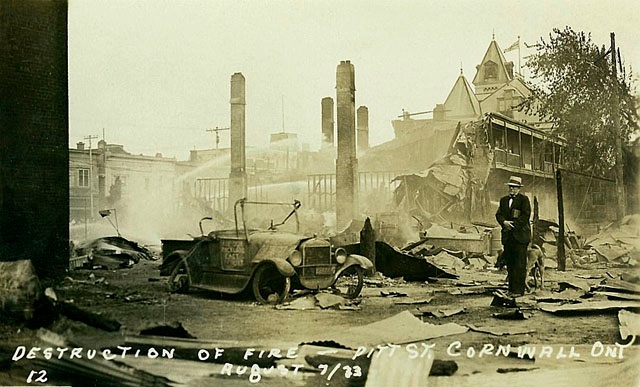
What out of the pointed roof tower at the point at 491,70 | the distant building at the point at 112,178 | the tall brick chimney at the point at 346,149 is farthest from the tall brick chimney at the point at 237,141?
the pointed roof tower at the point at 491,70

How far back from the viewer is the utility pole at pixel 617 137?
3.78 metres

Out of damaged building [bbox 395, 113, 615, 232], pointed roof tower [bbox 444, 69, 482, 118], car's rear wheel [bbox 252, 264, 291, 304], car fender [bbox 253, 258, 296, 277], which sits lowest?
car's rear wheel [bbox 252, 264, 291, 304]

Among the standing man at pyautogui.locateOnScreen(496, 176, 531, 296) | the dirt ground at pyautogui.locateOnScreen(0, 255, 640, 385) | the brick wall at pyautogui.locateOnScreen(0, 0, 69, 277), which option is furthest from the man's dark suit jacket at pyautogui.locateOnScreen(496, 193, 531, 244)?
the brick wall at pyautogui.locateOnScreen(0, 0, 69, 277)

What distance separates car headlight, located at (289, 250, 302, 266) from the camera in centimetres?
407

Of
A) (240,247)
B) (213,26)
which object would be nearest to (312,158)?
(240,247)

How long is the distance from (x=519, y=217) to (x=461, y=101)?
0.85 metres

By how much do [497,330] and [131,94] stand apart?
282cm

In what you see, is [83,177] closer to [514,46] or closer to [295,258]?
[295,258]

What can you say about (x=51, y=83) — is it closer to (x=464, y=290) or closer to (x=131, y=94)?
(x=131, y=94)

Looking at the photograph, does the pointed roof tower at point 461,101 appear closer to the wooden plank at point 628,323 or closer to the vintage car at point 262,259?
the vintage car at point 262,259

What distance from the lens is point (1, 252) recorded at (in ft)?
12.1

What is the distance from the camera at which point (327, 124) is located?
3.98 meters

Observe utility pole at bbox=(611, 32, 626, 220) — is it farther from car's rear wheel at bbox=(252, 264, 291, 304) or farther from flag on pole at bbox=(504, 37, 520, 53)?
car's rear wheel at bbox=(252, 264, 291, 304)

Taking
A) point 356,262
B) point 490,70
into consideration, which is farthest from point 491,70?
point 356,262
